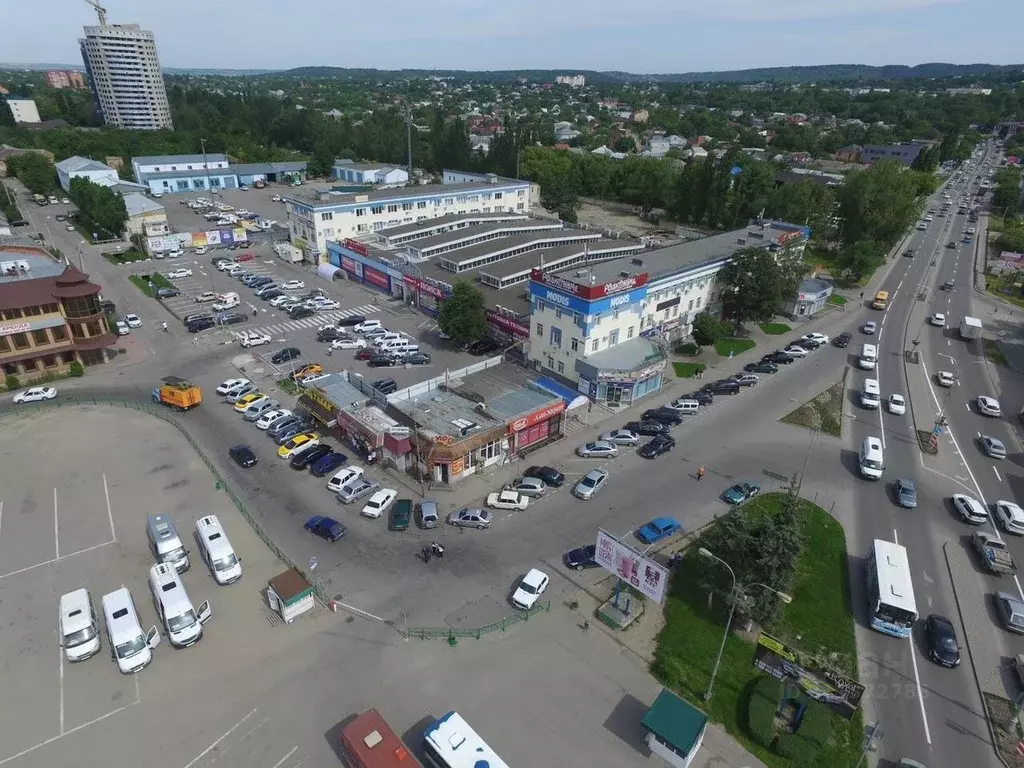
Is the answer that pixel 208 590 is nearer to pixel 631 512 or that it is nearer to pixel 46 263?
pixel 631 512

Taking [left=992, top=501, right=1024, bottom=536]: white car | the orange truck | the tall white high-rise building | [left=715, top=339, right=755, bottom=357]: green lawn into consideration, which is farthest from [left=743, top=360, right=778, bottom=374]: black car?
the tall white high-rise building

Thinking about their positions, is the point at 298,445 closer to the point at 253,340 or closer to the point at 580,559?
the point at 253,340

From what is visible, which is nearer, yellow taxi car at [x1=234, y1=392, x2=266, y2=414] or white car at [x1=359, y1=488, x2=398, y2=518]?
white car at [x1=359, y1=488, x2=398, y2=518]

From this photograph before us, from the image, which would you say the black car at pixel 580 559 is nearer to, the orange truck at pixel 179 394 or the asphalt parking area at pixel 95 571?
the asphalt parking area at pixel 95 571

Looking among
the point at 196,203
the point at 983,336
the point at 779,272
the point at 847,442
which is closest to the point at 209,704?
the point at 847,442

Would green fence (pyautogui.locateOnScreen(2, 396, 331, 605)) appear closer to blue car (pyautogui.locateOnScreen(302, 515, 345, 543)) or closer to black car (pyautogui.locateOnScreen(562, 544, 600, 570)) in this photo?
blue car (pyautogui.locateOnScreen(302, 515, 345, 543))

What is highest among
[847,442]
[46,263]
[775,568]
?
[46,263]
